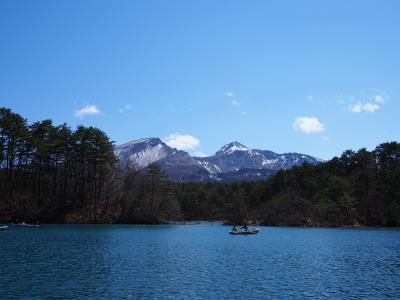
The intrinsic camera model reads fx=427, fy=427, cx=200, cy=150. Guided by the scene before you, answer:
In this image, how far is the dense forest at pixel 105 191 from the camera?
4163 inches

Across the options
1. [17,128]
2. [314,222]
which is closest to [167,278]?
[17,128]

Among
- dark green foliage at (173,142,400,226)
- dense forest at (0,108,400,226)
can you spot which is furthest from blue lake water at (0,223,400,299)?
dark green foliage at (173,142,400,226)

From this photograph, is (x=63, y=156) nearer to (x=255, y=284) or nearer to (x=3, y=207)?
(x=3, y=207)

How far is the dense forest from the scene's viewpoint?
105750mm

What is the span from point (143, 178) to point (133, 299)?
102 metres

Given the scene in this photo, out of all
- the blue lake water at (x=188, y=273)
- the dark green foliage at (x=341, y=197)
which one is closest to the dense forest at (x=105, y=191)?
the dark green foliage at (x=341, y=197)

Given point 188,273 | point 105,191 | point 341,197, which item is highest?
point 105,191

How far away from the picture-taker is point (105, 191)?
11931 centimetres

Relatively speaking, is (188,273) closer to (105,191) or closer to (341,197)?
(105,191)

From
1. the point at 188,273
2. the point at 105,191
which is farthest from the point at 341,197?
the point at 188,273

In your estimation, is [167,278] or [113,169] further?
[113,169]

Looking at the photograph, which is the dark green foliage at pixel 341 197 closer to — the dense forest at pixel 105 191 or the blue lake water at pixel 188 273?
the dense forest at pixel 105 191

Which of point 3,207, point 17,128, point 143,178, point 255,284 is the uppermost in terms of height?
point 17,128

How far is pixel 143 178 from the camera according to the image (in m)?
126
